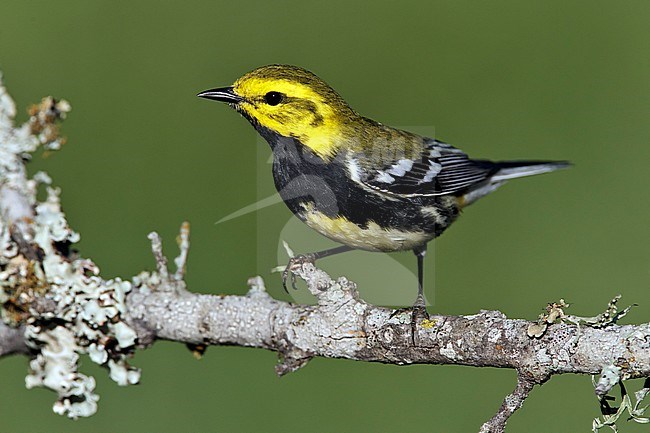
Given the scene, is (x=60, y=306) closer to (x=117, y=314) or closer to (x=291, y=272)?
(x=117, y=314)

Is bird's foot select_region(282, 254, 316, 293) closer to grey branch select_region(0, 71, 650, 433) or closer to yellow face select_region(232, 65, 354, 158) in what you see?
grey branch select_region(0, 71, 650, 433)

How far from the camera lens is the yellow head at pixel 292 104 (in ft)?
9.56

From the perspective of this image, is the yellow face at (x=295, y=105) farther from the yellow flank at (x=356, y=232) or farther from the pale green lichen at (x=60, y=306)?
the pale green lichen at (x=60, y=306)

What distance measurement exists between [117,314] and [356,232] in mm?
899

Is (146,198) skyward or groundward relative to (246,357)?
skyward

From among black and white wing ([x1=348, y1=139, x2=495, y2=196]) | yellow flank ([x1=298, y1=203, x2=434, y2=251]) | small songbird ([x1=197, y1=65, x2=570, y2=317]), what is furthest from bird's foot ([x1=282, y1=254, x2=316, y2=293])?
black and white wing ([x1=348, y1=139, x2=495, y2=196])

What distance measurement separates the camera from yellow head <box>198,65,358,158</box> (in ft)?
9.56

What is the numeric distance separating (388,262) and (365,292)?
257 mm

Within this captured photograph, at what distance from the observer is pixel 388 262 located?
11.9 feet

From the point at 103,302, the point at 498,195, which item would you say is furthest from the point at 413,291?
the point at 498,195

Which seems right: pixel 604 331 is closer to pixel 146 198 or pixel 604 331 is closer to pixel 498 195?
pixel 498 195

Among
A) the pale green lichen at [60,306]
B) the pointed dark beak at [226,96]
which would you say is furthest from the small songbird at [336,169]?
the pale green lichen at [60,306]

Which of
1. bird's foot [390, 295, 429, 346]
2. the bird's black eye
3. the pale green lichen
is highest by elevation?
the bird's black eye

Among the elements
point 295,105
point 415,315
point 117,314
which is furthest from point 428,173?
point 117,314
